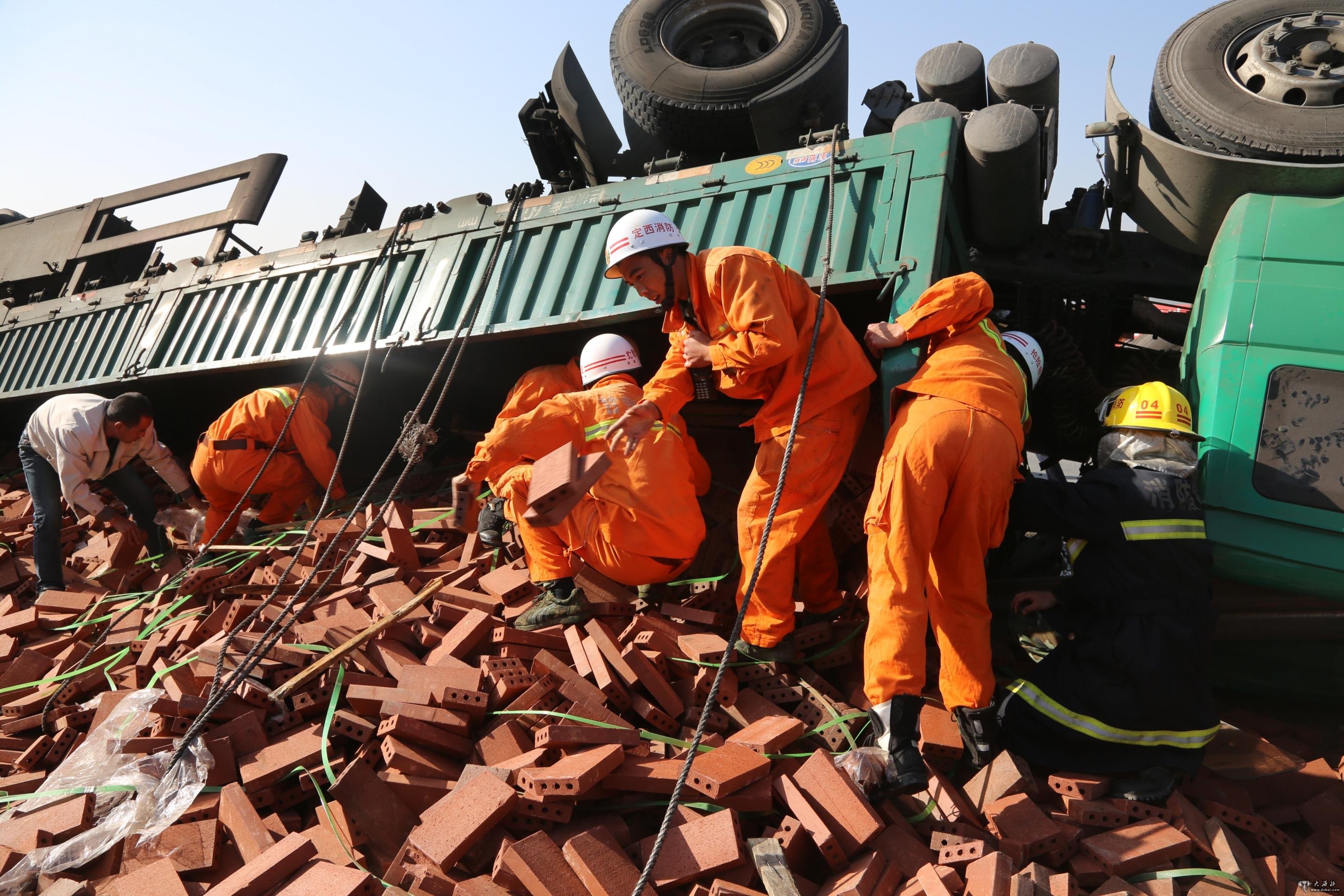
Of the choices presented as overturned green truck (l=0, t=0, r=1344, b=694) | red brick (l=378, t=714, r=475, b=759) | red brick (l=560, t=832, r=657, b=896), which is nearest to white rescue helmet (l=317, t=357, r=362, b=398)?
overturned green truck (l=0, t=0, r=1344, b=694)

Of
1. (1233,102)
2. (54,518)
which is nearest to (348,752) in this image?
(54,518)

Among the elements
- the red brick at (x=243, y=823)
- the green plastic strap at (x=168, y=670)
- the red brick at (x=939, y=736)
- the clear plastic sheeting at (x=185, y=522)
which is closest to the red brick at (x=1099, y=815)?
the red brick at (x=939, y=736)

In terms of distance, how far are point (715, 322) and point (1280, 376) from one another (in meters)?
2.30

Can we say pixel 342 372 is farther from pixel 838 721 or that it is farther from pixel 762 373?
pixel 838 721

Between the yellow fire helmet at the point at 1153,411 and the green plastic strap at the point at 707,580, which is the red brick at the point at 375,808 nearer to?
the green plastic strap at the point at 707,580

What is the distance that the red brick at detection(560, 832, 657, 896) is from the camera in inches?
101

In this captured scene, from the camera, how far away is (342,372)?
6406 millimetres

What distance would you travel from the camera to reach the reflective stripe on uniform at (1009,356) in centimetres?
346

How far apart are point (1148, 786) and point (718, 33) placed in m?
5.31

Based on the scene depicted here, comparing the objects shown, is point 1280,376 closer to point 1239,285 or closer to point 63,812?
point 1239,285

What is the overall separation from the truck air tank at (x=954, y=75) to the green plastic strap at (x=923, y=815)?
4343 millimetres

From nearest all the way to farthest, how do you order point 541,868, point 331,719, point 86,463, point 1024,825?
point 541,868 → point 1024,825 → point 331,719 → point 86,463

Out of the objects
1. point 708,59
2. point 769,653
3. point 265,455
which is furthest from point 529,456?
point 708,59

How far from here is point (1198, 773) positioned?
329cm
